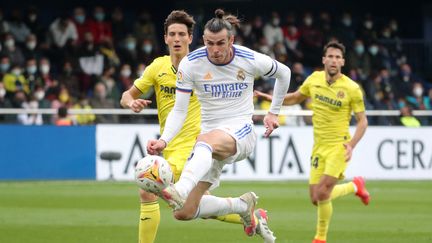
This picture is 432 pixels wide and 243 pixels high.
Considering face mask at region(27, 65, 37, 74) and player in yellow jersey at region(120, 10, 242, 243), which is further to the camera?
face mask at region(27, 65, 37, 74)

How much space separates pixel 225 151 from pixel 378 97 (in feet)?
62.9

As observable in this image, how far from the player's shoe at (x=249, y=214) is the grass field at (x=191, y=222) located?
1488 millimetres

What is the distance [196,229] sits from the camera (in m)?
13.9

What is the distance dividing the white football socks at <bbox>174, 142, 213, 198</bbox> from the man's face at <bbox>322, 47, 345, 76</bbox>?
4.46 meters

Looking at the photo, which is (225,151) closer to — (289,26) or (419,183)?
(419,183)

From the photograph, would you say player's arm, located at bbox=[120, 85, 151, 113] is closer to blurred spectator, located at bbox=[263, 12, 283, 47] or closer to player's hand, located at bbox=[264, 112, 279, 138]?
player's hand, located at bbox=[264, 112, 279, 138]

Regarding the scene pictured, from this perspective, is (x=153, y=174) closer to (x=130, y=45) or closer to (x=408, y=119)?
(x=408, y=119)

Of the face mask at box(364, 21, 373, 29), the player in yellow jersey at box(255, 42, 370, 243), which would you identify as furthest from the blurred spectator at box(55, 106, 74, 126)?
the face mask at box(364, 21, 373, 29)

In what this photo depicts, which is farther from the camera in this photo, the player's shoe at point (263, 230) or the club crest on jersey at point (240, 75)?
the player's shoe at point (263, 230)

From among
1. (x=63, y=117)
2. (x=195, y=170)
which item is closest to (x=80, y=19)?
(x=63, y=117)

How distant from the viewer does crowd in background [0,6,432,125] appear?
2412cm

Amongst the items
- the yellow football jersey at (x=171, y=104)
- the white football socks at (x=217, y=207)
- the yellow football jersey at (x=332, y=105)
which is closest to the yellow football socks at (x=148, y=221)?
the white football socks at (x=217, y=207)

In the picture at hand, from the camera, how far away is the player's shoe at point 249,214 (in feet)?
35.3

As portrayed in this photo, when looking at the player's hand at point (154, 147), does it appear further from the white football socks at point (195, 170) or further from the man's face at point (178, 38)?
the man's face at point (178, 38)
